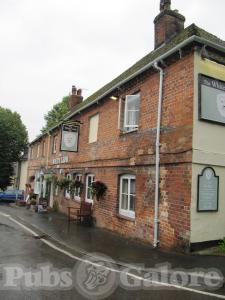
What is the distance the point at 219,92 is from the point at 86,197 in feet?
26.4

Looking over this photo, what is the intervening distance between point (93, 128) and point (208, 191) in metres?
7.34

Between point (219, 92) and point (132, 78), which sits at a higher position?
point (132, 78)

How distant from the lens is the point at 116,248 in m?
8.55

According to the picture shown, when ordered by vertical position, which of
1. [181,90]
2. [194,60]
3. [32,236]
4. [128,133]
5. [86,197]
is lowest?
[32,236]

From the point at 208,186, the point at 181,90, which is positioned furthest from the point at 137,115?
the point at 208,186

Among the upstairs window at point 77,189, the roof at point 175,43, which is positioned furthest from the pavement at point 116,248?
the roof at point 175,43

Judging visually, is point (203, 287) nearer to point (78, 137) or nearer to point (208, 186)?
point (208, 186)

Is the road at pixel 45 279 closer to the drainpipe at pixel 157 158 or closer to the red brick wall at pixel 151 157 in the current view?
the drainpipe at pixel 157 158

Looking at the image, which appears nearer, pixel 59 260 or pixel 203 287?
pixel 203 287

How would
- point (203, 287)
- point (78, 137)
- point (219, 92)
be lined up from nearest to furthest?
point (203, 287) < point (219, 92) < point (78, 137)

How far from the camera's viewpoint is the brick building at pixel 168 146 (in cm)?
803

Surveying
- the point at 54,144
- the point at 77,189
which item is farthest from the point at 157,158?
the point at 54,144

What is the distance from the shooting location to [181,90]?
340 inches

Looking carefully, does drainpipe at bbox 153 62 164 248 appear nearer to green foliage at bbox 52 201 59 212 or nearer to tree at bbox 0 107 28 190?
green foliage at bbox 52 201 59 212
